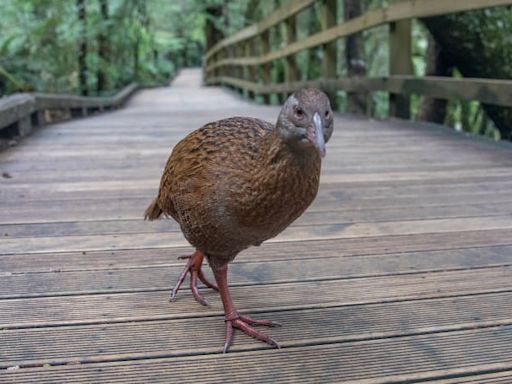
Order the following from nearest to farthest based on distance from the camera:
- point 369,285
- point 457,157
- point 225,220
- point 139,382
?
point 139,382 → point 225,220 → point 369,285 → point 457,157

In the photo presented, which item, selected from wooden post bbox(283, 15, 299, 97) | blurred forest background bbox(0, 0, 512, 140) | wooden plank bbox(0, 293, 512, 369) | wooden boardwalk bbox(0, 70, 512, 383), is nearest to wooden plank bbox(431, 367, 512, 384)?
wooden boardwalk bbox(0, 70, 512, 383)

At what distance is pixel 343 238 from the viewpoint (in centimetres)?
282

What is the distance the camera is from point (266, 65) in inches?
473

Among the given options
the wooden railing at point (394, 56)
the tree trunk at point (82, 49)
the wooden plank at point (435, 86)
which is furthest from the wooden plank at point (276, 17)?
the tree trunk at point (82, 49)

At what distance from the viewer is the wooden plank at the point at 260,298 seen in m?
2.05

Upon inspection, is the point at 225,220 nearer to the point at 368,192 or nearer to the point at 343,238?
the point at 343,238

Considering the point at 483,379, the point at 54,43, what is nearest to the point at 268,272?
the point at 483,379

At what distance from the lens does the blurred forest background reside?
596cm

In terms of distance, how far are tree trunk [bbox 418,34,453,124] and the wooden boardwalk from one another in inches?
113

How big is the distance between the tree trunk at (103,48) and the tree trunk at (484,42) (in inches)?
257

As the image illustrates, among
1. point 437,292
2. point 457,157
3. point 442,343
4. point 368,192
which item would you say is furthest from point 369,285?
point 457,157

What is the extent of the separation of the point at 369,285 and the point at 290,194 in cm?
73

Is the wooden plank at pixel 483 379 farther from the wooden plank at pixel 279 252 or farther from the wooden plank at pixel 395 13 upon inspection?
the wooden plank at pixel 395 13

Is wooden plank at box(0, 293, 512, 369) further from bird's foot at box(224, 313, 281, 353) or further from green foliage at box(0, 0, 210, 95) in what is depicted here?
green foliage at box(0, 0, 210, 95)
